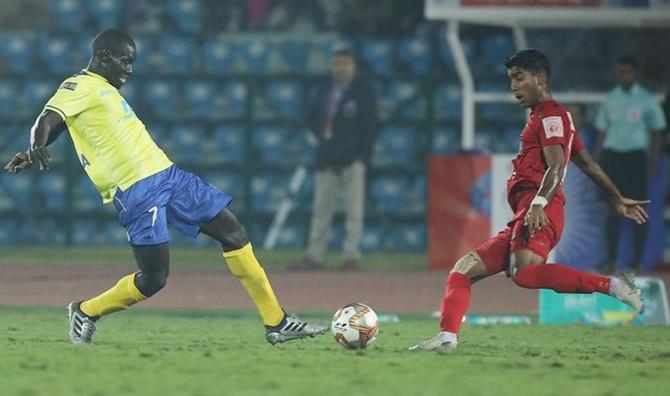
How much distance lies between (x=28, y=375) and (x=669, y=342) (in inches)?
207

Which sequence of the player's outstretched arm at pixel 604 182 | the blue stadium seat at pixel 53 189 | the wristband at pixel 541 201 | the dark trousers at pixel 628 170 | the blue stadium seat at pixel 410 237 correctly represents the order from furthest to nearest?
1. the blue stadium seat at pixel 53 189
2. the blue stadium seat at pixel 410 237
3. the dark trousers at pixel 628 170
4. the player's outstretched arm at pixel 604 182
5. the wristband at pixel 541 201

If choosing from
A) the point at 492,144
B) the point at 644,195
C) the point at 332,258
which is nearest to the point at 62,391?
the point at 644,195

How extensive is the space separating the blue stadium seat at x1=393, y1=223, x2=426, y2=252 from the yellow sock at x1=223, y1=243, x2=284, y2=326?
12475 mm

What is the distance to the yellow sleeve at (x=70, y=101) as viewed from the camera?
10.4 m

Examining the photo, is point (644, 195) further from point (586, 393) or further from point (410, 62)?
point (586, 393)

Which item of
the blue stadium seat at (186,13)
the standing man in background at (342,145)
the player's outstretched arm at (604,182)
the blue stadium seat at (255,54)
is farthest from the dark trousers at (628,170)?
the blue stadium seat at (186,13)

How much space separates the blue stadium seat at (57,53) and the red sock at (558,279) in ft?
50.4

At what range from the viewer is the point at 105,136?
10633 millimetres

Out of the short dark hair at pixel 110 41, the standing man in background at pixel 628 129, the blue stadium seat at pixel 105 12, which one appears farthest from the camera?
the blue stadium seat at pixel 105 12

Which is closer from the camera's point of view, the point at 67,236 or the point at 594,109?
the point at 594,109

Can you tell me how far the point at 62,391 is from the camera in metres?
8.27

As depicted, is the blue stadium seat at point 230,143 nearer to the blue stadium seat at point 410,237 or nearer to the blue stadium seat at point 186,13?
the blue stadium seat at point 186,13

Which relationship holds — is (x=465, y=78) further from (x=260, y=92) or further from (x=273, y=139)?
(x=260, y=92)

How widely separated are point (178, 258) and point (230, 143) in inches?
102
